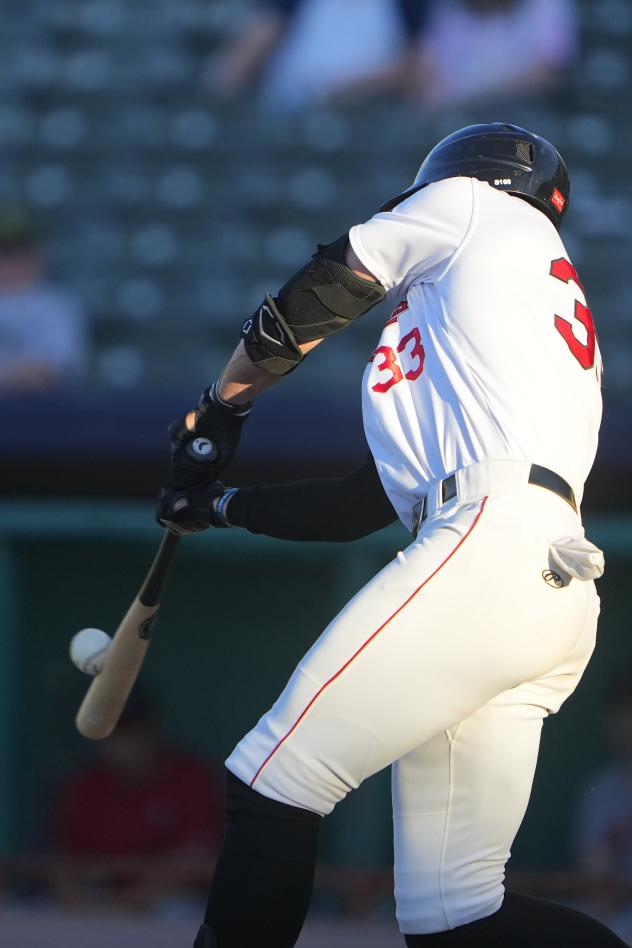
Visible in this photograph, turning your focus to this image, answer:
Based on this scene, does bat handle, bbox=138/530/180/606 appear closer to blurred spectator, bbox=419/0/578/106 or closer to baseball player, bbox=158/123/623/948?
baseball player, bbox=158/123/623/948

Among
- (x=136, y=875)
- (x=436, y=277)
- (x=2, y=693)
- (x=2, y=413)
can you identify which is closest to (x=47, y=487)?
(x=2, y=413)

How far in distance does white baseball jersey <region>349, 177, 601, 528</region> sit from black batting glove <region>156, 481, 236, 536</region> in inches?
17.7

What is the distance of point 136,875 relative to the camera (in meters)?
4.65

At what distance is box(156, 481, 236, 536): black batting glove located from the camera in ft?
8.73

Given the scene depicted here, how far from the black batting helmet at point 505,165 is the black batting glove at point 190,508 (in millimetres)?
615

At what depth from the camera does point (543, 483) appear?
215cm

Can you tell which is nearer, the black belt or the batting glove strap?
the black belt

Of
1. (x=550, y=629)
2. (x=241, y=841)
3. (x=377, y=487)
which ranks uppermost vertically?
(x=377, y=487)

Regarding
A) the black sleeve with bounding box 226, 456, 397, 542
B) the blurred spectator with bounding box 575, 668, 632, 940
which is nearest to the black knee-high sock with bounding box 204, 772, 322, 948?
the black sleeve with bounding box 226, 456, 397, 542

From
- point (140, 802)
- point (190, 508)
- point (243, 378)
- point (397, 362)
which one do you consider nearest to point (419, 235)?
point (397, 362)

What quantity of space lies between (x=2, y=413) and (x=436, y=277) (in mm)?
2945

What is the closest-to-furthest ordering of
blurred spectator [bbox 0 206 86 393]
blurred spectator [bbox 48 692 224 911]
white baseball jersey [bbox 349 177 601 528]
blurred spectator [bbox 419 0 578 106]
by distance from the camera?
white baseball jersey [bbox 349 177 601 528] → blurred spectator [bbox 48 692 224 911] → blurred spectator [bbox 0 206 86 393] → blurred spectator [bbox 419 0 578 106]

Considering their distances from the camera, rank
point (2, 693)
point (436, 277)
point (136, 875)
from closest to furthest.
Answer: point (436, 277), point (136, 875), point (2, 693)

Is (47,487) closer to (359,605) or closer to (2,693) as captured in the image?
(2,693)
